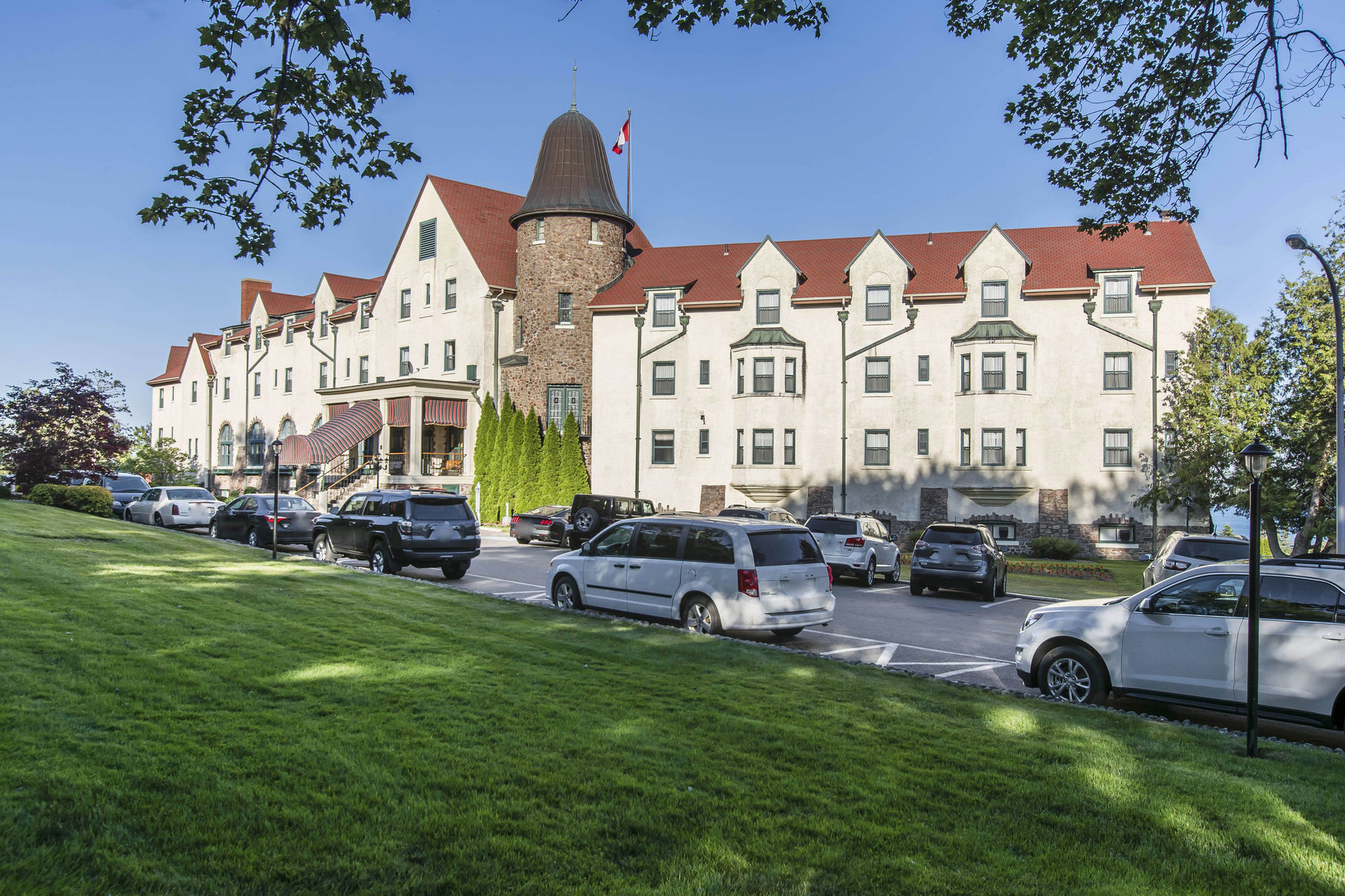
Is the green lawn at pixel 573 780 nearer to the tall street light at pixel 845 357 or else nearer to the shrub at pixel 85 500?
the shrub at pixel 85 500

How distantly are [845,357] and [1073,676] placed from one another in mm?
29116

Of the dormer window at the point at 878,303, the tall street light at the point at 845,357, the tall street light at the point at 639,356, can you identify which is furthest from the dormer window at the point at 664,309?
the dormer window at the point at 878,303

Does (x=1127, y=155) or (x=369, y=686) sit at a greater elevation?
(x=1127, y=155)

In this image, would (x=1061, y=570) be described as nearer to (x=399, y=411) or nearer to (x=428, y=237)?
(x=399, y=411)

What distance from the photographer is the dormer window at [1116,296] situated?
115 feet

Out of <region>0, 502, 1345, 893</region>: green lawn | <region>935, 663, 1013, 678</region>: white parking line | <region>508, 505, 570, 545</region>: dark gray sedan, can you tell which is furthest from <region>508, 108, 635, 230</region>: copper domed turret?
<region>0, 502, 1345, 893</region>: green lawn

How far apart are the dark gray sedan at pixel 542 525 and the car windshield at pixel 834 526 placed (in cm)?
1009

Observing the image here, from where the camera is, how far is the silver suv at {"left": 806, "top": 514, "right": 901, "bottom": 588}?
2183 centimetres

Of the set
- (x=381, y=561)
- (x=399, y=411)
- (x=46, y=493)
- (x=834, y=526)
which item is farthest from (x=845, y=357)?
(x=46, y=493)

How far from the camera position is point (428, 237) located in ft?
159

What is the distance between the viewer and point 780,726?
6.85m

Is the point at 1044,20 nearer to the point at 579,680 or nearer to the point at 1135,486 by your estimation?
the point at 579,680

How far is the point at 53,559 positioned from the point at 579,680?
10064 millimetres

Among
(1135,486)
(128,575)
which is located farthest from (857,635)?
(1135,486)
